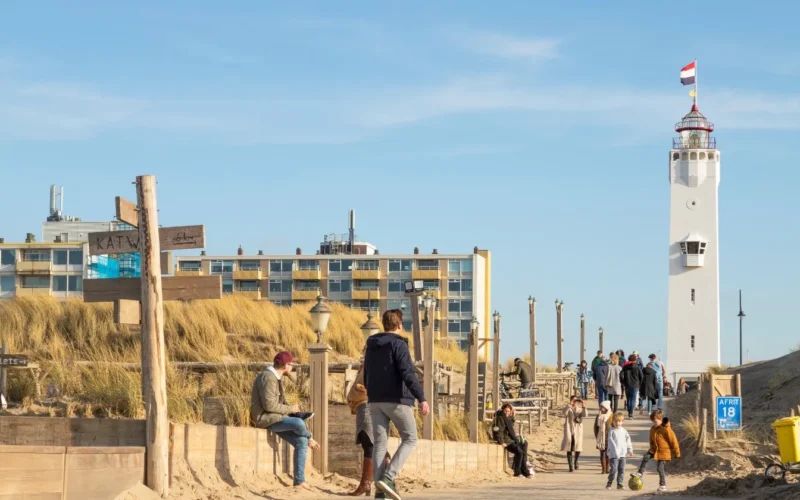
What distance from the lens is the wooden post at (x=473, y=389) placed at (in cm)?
2002

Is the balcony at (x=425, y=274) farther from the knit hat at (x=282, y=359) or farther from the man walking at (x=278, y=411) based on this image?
the knit hat at (x=282, y=359)

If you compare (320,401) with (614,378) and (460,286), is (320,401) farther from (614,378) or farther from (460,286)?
(460,286)

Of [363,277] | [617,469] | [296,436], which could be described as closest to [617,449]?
[617,469]

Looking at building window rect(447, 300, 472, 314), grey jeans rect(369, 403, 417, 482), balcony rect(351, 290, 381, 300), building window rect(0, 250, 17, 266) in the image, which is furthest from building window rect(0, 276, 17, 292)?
grey jeans rect(369, 403, 417, 482)

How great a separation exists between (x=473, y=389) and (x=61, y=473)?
10260 mm

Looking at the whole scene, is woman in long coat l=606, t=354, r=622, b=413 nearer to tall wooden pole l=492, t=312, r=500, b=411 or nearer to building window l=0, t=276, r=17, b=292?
tall wooden pole l=492, t=312, r=500, b=411

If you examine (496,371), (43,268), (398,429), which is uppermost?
(43,268)

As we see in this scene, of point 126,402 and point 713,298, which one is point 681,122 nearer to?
point 713,298

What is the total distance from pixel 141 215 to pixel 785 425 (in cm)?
867

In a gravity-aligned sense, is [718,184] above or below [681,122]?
below

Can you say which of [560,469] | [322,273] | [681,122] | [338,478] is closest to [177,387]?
[338,478]

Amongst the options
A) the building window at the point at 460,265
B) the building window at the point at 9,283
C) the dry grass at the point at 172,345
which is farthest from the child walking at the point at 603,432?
the building window at the point at 460,265

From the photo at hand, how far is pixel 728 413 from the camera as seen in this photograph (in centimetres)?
2102

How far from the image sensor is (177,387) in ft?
55.1
